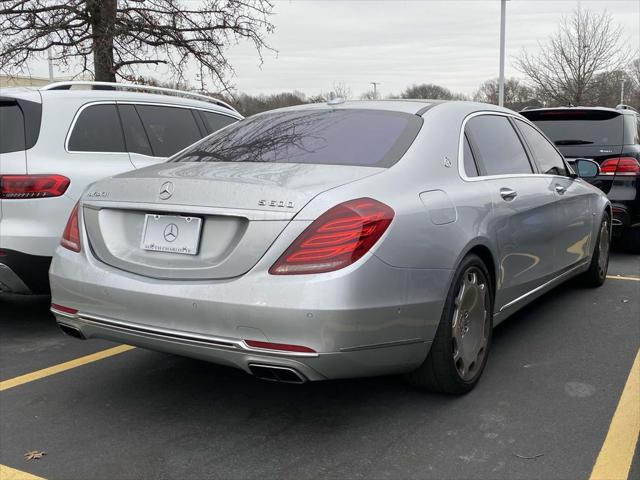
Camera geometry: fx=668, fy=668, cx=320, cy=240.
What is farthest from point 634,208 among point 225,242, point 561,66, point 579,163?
point 561,66

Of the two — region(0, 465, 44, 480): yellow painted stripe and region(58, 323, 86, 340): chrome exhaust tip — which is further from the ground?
region(58, 323, 86, 340): chrome exhaust tip

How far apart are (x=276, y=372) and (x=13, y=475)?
1.15m

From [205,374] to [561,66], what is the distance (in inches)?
1193

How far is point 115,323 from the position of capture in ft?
9.90

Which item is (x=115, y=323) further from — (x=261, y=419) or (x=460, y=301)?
(x=460, y=301)

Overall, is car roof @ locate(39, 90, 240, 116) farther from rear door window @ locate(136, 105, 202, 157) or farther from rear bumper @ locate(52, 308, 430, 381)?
rear bumper @ locate(52, 308, 430, 381)

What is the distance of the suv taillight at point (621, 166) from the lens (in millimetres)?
7105

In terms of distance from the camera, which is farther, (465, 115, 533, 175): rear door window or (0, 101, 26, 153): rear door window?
(0, 101, 26, 153): rear door window

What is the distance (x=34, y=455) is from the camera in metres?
2.88

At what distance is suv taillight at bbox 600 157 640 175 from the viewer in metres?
7.11

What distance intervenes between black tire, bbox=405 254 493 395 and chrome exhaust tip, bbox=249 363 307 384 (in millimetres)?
763

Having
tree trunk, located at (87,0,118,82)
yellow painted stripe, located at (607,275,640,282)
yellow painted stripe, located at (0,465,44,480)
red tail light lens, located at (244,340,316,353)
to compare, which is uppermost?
tree trunk, located at (87,0,118,82)

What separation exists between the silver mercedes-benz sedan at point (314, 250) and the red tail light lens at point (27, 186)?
115 centimetres

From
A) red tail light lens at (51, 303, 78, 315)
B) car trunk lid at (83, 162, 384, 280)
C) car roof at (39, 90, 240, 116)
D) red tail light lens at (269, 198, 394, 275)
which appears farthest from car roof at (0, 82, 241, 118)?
red tail light lens at (269, 198, 394, 275)
